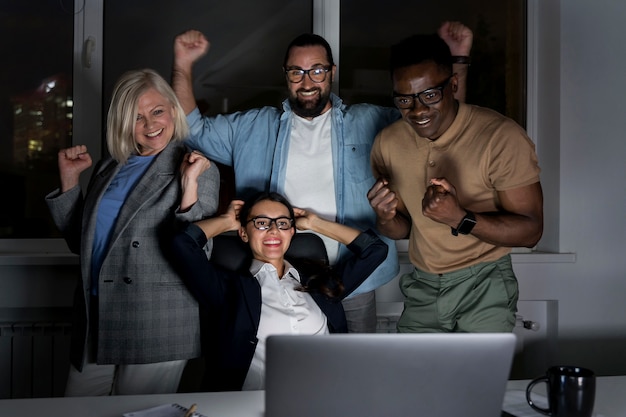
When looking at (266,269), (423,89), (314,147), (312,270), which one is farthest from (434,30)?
(266,269)

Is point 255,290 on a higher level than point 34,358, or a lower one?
higher

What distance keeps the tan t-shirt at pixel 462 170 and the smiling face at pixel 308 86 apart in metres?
0.29

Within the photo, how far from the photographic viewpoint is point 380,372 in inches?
44.0

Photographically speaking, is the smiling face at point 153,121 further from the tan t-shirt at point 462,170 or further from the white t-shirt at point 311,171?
the tan t-shirt at point 462,170

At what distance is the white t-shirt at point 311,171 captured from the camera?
251cm

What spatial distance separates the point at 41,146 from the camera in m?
3.00

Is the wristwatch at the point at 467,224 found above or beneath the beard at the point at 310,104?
beneath

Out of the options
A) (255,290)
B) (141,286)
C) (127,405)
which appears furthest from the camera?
(141,286)

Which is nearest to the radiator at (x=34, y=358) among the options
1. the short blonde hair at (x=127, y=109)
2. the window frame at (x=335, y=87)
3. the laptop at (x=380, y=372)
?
the window frame at (x=335, y=87)

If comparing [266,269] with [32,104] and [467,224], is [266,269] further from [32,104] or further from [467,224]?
[32,104]

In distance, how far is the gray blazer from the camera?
222cm

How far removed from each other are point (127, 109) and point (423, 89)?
97 centimetres

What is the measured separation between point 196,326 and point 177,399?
2.50 ft

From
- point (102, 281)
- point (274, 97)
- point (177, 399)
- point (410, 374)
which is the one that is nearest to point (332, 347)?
point (410, 374)
